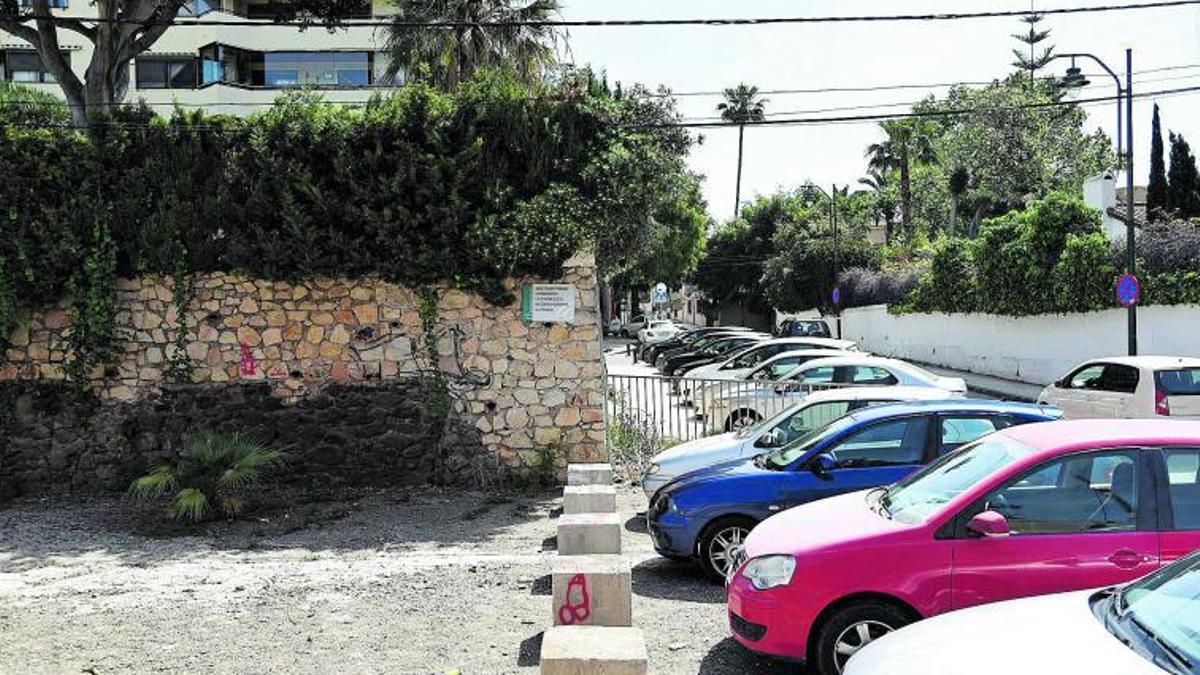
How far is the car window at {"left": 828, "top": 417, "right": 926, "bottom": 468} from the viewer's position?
8.30 m

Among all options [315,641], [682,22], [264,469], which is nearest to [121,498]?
[264,469]

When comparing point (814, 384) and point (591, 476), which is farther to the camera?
point (814, 384)

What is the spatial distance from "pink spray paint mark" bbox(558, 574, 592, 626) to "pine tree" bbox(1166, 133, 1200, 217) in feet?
117

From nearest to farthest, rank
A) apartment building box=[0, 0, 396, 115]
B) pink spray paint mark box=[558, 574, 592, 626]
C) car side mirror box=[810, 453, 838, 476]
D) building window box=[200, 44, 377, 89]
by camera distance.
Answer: pink spray paint mark box=[558, 574, 592, 626] < car side mirror box=[810, 453, 838, 476] < apartment building box=[0, 0, 396, 115] < building window box=[200, 44, 377, 89]

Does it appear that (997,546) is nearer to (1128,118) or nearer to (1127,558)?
(1127,558)

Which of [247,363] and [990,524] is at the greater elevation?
[247,363]

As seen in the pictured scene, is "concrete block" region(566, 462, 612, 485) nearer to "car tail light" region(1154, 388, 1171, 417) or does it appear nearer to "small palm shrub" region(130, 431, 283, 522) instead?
"small palm shrub" region(130, 431, 283, 522)

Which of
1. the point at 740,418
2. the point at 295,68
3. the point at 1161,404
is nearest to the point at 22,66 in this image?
the point at 295,68

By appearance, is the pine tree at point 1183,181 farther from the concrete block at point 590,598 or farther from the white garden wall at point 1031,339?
the concrete block at point 590,598

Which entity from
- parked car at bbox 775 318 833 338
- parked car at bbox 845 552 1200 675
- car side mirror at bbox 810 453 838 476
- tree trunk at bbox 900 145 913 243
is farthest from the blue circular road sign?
tree trunk at bbox 900 145 913 243

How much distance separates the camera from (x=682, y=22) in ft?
43.9

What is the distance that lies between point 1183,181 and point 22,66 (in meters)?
45.0

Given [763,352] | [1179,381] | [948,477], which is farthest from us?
[763,352]

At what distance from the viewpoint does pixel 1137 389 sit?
15.2 meters
